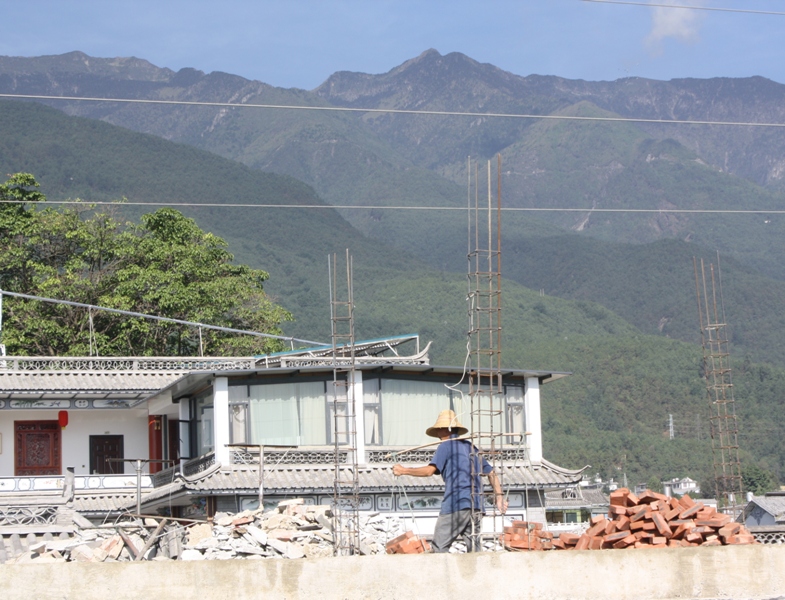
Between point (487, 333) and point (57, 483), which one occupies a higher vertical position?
point (487, 333)

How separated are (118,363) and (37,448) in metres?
3.05

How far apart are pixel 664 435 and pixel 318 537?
107 meters

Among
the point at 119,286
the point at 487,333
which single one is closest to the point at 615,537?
the point at 487,333

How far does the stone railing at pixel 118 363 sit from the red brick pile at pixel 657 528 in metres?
17.1

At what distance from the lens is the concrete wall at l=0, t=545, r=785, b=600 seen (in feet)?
38.2

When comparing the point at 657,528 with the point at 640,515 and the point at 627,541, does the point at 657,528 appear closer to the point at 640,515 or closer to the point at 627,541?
the point at 640,515

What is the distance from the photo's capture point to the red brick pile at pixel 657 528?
1359cm

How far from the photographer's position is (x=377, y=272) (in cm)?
14825

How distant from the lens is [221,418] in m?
25.7

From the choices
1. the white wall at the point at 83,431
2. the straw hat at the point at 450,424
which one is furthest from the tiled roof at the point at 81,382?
the straw hat at the point at 450,424

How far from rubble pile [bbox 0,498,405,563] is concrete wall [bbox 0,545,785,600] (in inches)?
117

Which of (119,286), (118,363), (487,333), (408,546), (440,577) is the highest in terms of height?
(119,286)

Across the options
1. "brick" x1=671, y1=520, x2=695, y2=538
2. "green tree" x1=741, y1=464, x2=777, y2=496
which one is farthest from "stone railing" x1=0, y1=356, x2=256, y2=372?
"green tree" x1=741, y1=464, x2=777, y2=496

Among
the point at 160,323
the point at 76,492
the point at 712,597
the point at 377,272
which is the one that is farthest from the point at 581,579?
the point at 377,272
